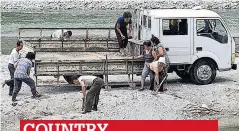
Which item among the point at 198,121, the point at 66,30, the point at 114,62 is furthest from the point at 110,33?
the point at 198,121

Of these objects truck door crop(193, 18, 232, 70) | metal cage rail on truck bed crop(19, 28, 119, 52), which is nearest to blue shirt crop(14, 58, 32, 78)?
metal cage rail on truck bed crop(19, 28, 119, 52)

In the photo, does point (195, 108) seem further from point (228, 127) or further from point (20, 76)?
point (20, 76)

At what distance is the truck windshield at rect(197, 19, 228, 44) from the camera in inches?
639

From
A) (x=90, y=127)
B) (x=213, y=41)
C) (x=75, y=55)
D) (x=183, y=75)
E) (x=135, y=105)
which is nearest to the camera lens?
(x=90, y=127)

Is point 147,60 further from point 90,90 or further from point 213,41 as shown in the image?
point 90,90

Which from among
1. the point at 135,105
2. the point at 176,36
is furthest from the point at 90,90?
the point at 176,36

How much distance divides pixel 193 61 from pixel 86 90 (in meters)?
3.70

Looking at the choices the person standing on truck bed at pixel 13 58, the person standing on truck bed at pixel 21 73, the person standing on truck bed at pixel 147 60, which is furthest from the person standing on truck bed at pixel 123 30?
the person standing on truck bed at pixel 21 73

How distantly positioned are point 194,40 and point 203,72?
1081 mm

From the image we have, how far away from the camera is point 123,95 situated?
15094 millimetres

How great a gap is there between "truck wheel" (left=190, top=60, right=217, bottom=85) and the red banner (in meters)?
3.28

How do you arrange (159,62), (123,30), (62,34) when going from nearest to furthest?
(159,62), (123,30), (62,34)

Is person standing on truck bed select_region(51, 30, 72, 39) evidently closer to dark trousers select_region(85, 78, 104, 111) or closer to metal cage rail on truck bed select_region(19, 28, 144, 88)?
metal cage rail on truck bed select_region(19, 28, 144, 88)

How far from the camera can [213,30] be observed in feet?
53.9
